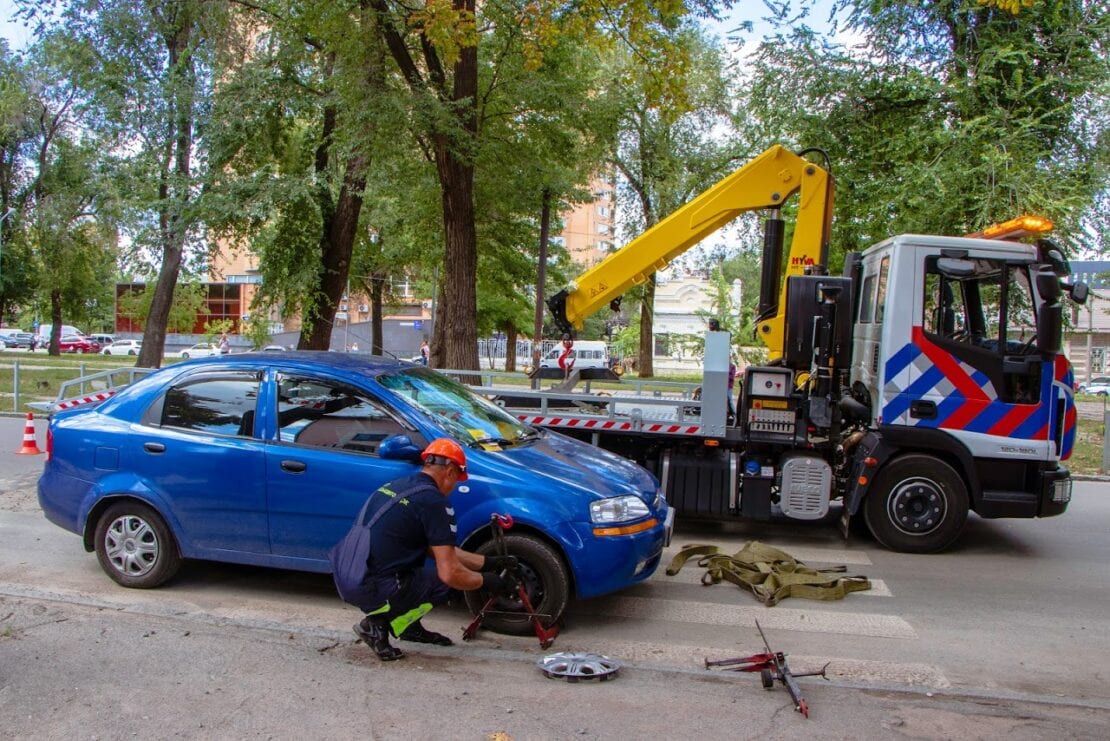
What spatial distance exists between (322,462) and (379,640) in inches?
49.6

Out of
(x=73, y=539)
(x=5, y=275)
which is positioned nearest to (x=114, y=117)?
(x=73, y=539)

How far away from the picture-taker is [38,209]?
33750 millimetres

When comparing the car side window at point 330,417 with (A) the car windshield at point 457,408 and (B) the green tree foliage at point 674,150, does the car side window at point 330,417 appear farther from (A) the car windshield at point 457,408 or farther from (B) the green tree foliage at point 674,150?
(B) the green tree foliage at point 674,150

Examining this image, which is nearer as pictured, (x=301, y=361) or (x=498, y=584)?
(x=498, y=584)

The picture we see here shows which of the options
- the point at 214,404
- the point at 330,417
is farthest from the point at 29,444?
the point at 330,417

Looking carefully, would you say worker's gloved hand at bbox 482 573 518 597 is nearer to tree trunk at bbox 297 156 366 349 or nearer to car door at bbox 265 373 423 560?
car door at bbox 265 373 423 560

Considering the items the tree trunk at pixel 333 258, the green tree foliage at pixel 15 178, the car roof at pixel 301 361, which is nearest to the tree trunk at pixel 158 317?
the tree trunk at pixel 333 258

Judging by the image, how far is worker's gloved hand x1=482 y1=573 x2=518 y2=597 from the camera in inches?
187

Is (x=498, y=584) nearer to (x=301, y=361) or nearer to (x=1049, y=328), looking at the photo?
(x=301, y=361)

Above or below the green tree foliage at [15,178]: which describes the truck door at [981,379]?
below

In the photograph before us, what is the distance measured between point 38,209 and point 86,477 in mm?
32997

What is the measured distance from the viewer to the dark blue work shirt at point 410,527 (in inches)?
174

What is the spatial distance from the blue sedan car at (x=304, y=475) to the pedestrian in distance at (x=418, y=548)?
24.0 inches

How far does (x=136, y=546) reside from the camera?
5977 millimetres
